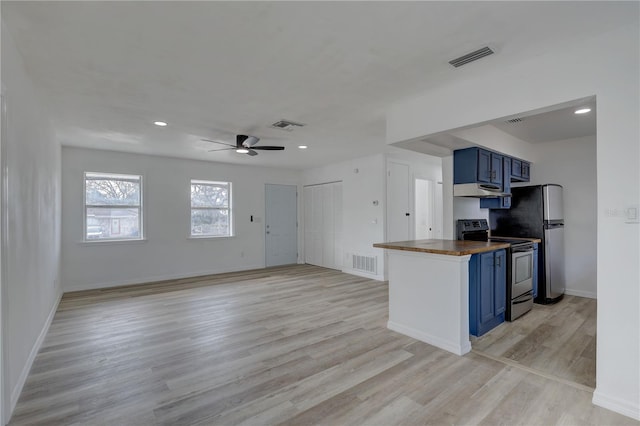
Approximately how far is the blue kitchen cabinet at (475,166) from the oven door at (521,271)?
99 centimetres

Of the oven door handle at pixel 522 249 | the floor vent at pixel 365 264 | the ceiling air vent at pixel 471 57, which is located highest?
the ceiling air vent at pixel 471 57

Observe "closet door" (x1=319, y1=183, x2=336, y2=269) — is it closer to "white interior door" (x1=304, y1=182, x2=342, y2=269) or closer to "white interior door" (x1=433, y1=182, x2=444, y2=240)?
"white interior door" (x1=304, y1=182, x2=342, y2=269)

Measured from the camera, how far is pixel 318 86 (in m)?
2.87

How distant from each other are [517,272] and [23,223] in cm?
503

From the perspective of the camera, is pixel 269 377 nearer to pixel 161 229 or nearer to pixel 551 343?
pixel 551 343

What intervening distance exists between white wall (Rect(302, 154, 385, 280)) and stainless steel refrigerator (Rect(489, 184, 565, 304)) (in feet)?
6.96

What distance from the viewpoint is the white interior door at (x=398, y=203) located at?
615 centimetres

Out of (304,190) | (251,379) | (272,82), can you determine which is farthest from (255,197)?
(251,379)

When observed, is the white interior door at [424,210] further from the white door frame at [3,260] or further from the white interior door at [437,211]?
the white door frame at [3,260]

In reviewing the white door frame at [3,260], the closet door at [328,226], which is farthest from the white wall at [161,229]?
the white door frame at [3,260]

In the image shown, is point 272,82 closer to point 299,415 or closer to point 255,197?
point 299,415

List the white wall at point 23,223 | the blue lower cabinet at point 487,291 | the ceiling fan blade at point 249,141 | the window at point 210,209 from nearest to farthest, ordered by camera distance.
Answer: the white wall at point 23,223 < the blue lower cabinet at point 487,291 < the ceiling fan blade at point 249,141 < the window at point 210,209

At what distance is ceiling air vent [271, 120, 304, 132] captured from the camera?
13.1 feet

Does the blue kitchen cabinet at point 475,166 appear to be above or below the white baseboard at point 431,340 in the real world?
above
